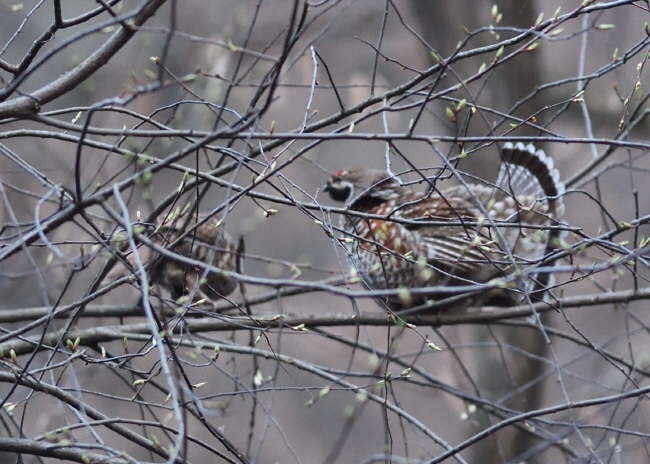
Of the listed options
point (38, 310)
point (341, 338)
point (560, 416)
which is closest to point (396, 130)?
point (560, 416)

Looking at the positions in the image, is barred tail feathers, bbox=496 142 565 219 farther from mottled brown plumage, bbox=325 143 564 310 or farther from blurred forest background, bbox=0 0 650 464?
blurred forest background, bbox=0 0 650 464

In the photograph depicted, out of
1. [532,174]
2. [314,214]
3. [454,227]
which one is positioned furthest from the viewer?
[532,174]

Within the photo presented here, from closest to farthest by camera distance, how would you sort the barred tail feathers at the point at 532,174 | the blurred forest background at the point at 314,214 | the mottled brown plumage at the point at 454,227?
the blurred forest background at the point at 314,214 → the mottled brown plumage at the point at 454,227 → the barred tail feathers at the point at 532,174

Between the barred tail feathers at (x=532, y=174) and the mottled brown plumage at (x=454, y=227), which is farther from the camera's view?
the barred tail feathers at (x=532, y=174)

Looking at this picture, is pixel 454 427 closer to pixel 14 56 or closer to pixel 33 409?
pixel 33 409

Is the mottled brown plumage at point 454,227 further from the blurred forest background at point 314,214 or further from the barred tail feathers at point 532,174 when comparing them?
the blurred forest background at point 314,214

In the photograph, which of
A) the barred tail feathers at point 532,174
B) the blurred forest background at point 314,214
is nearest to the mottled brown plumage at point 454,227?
the barred tail feathers at point 532,174

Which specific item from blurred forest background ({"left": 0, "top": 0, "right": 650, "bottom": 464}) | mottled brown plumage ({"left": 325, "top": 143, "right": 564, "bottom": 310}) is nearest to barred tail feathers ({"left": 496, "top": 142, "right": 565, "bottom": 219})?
mottled brown plumage ({"left": 325, "top": 143, "right": 564, "bottom": 310})

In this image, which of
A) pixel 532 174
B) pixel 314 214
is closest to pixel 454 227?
pixel 532 174

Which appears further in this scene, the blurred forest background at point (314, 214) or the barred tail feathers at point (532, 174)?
the barred tail feathers at point (532, 174)

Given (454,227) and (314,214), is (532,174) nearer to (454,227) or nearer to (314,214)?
(454,227)

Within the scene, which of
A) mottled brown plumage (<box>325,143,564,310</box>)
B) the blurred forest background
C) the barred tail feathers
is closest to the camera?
the blurred forest background

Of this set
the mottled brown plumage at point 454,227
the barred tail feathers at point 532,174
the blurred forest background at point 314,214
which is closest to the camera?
the blurred forest background at point 314,214

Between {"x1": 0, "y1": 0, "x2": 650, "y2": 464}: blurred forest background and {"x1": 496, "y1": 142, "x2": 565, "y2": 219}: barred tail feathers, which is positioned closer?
{"x1": 0, "y1": 0, "x2": 650, "y2": 464}: blurred forest background
